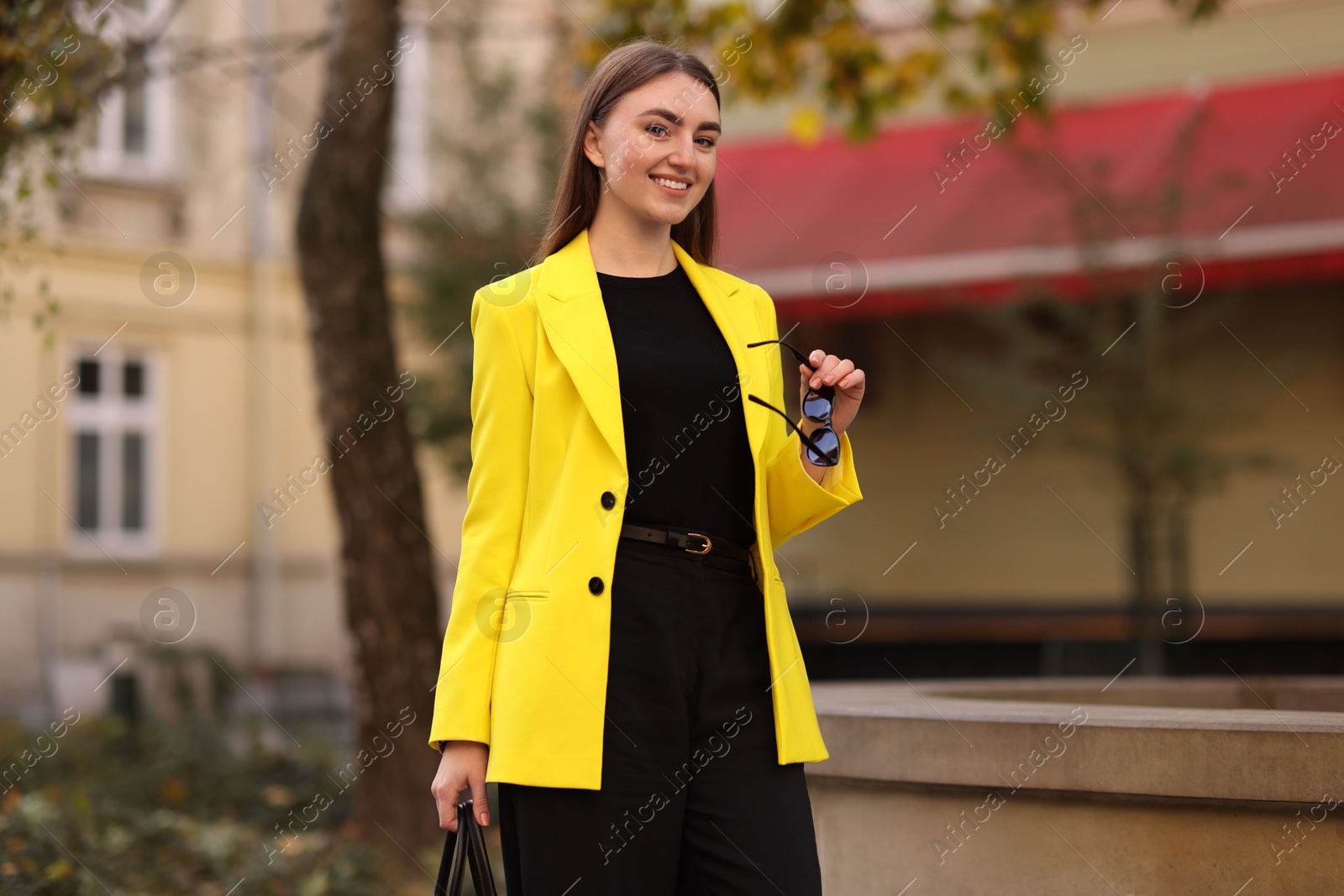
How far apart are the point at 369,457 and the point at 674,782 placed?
13.7ft

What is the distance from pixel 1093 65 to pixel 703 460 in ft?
40.4

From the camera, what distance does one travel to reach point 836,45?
8.88 metres

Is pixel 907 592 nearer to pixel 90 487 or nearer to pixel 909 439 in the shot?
pixel 909 439

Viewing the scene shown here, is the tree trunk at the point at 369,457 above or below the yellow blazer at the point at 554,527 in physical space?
above

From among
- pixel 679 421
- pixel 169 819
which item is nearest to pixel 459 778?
pixel 679 421

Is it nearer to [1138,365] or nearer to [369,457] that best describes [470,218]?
[1138,365]

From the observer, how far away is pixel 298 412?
1752cm

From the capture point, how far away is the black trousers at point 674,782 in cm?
240

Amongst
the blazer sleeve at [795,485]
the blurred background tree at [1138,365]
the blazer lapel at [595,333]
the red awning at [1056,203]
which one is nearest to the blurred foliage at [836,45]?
the red awning at [1056,203]

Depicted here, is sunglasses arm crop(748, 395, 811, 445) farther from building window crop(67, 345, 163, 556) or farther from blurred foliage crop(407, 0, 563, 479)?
building window crop(67, 345, 163, 556)

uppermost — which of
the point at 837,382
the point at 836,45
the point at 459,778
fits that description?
the point at 836,45

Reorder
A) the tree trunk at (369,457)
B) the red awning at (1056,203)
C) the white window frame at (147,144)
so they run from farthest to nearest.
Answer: the white window frame at (147,144), the red awning at (1056,203), the tree trunk at (369,457)

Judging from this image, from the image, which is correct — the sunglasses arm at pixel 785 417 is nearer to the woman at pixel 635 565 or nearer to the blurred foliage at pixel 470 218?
the woman at pixel 635 565

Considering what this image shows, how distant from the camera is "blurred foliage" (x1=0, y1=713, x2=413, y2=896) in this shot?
500 centimetres
